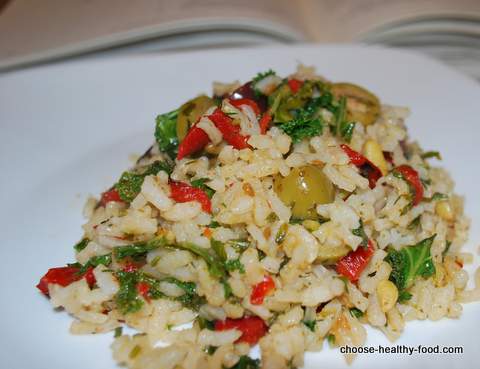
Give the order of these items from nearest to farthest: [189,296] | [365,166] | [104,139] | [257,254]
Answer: [257,254], [189,296], [365,166], [104,139]

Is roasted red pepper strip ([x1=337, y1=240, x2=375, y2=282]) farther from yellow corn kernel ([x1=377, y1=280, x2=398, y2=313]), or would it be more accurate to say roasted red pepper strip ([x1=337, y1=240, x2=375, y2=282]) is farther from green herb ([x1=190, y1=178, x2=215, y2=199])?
green herb ([x1=190, y1=178, x2=215, y2=199])

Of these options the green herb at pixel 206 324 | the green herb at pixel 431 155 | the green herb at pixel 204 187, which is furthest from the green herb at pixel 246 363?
the green herb at pixel 431 155

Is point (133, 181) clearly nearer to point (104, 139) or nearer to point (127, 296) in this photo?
point (127, 296)

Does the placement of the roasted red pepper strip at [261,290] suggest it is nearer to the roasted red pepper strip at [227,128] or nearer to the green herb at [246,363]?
the green herb at [246,363]

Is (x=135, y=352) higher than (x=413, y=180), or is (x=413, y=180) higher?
(x=413, y=180)

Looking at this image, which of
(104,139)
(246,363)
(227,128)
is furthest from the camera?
(104,139)

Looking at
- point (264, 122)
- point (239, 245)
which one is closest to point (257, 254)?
point (239, 245)

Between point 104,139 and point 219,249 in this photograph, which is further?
point 104,139
